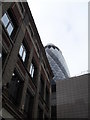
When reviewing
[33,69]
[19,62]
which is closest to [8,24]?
[19,62]

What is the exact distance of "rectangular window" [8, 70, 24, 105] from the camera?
39.5 feet

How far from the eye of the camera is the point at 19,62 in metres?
13.1

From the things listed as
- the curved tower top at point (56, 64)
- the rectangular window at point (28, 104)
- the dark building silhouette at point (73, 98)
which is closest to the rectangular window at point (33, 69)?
the rectangular window at point (28, 104)

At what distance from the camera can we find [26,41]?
1550 cm

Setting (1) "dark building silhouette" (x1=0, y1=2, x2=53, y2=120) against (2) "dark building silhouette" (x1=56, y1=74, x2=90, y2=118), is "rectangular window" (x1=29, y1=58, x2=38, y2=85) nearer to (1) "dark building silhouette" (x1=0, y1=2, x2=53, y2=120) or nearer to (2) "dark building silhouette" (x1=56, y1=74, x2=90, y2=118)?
(1) "dark building silhouette" (x1=0, y1=2, x2=53, y2=120)

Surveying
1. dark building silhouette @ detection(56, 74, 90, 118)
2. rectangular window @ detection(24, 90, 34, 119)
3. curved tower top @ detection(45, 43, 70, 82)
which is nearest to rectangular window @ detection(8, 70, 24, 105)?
rectangular window @ detection(24, 90, 34, 119)

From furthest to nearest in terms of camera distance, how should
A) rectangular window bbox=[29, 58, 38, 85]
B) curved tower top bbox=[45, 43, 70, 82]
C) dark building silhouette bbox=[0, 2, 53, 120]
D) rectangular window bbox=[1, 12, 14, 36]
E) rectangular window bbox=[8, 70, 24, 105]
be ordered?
curved tower top bbox=[45, 43, 70, 82] < rectangular window bbox=[29, 58, 38, 85] < rectangular window bbox=[1, 12, 14, 36] < rectangular window bbox=[8, 70, 24, 105] < dark building silhouette bbox=[0, 2, 53, 120]

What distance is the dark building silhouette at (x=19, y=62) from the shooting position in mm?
10906

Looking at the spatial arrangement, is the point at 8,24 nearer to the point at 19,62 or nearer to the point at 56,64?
the point at 19,62

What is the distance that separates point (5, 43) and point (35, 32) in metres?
7.51

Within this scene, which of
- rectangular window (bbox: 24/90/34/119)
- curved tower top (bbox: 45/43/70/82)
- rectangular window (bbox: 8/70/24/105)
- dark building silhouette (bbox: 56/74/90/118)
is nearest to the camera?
rectangular window (bbox: 8/70/24/105)

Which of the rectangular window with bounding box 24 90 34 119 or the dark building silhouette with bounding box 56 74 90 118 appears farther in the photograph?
the dark building silhouette with bounding box 56 74 90 118

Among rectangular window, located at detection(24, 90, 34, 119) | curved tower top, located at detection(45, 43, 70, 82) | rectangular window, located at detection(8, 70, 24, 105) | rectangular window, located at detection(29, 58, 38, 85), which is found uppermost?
curved tower top, located at detection(45, 43, 70, 82)

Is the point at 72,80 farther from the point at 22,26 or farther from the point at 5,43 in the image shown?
the point at 5,43
